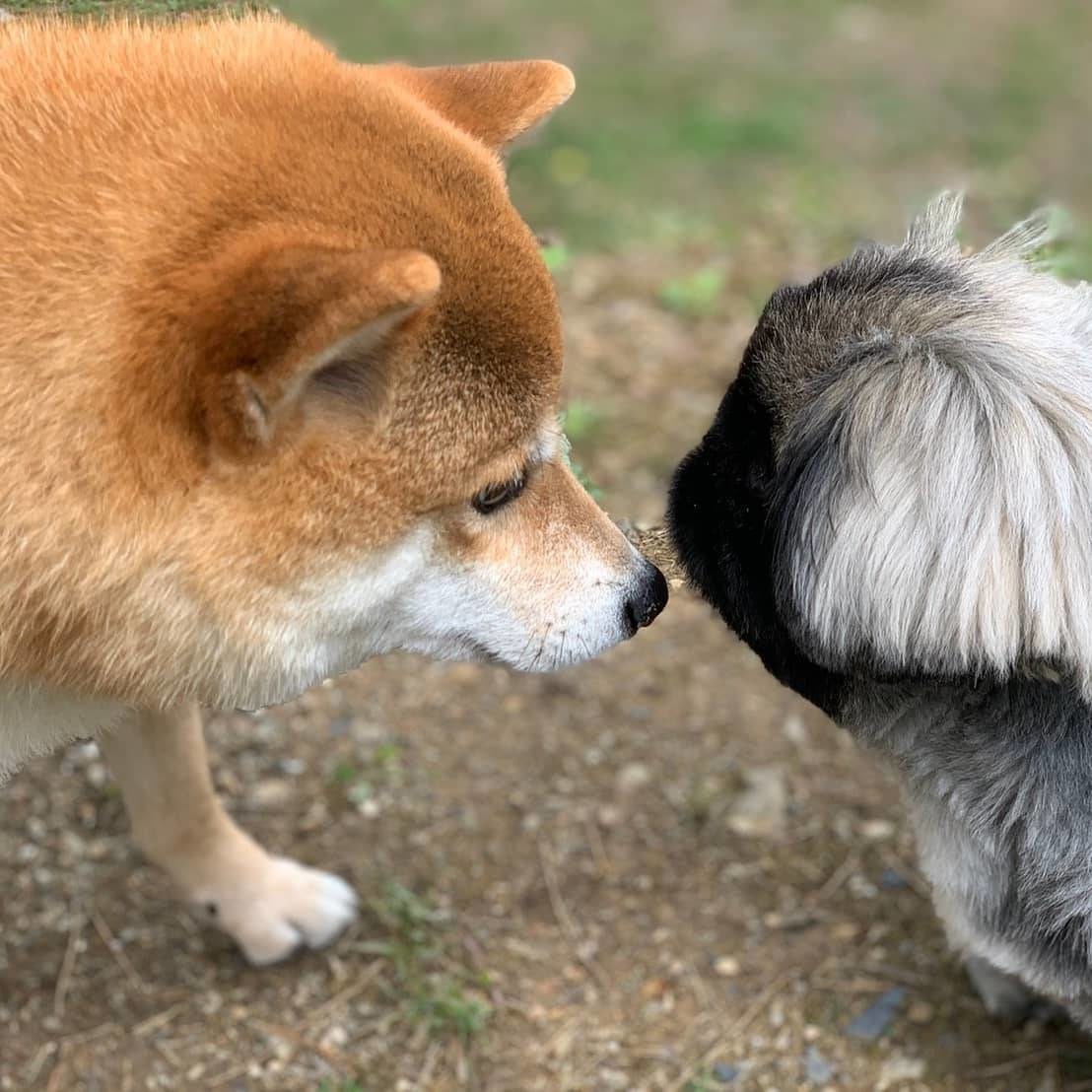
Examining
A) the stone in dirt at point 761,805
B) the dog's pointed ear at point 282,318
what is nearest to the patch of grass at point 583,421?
the stone in dirt at point 761,805

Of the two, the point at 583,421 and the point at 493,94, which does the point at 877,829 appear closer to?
the point at 583,421

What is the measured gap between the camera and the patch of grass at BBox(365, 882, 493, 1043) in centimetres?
265

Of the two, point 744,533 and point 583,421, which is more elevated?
point 744,533

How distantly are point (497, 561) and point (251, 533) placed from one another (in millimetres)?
426

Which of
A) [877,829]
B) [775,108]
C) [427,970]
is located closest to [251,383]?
[427,970]

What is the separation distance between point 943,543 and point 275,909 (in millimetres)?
1642

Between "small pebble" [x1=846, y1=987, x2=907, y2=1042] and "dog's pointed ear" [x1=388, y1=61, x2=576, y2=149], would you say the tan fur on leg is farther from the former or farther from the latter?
"dog's pointed ear" [x1=388, y1=61, x2=576, y2=149]

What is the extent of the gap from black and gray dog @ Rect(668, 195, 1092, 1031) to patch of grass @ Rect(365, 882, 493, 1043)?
3.23 feet

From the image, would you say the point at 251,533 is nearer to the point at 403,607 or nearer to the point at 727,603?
the point at 403,607

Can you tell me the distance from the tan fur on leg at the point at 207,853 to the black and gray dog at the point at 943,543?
1.09 m

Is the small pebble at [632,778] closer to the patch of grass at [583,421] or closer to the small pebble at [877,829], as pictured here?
the small pebble at [877,829]

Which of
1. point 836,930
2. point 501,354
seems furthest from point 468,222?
point 836,930

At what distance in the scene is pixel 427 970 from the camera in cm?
277

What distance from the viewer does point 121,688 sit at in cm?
183
